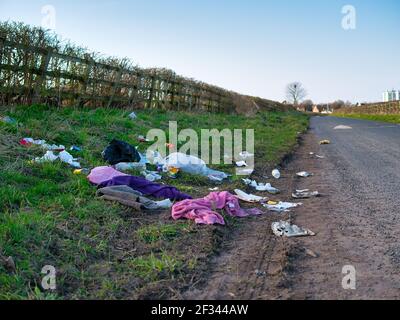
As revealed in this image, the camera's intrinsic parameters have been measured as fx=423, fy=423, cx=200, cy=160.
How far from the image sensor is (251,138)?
1331 centimetres

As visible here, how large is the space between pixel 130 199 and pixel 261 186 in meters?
2.43

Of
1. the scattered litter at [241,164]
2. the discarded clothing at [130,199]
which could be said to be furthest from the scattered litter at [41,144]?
the scattered litter at [241,164]

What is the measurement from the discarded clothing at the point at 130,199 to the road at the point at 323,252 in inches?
43.9

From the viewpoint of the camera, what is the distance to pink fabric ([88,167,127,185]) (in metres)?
5.70

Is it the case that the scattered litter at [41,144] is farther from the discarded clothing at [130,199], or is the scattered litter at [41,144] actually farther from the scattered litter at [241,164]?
the scattered litter at [241,164]

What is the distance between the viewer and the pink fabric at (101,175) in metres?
5.70

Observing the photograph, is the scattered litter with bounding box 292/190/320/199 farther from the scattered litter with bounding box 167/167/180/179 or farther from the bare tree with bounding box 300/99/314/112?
the bare tree with bounding box 300/99/314/112

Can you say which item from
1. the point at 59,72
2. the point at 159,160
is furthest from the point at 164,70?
the point at 159,160

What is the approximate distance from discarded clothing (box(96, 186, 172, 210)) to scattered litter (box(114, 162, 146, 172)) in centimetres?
148

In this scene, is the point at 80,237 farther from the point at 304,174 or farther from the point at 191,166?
the point at 304,174

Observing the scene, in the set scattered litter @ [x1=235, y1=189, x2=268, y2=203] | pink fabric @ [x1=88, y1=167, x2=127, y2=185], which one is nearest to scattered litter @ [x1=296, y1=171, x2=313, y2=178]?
scattered litter @ [x1=235, y1=189, x2=268, y2=203]

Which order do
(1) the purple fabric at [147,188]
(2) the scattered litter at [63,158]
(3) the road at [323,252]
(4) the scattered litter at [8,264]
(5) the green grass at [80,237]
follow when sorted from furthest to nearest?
(2) the scattered litter at [63,158]
(1) the purple fabric at [147,188]
(4) the scattered litter at [8,264]
(5) the green grass at [80,237]
(3) the road at [323,252]

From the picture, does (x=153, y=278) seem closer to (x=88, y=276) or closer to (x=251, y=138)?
(x=88, y=276)
